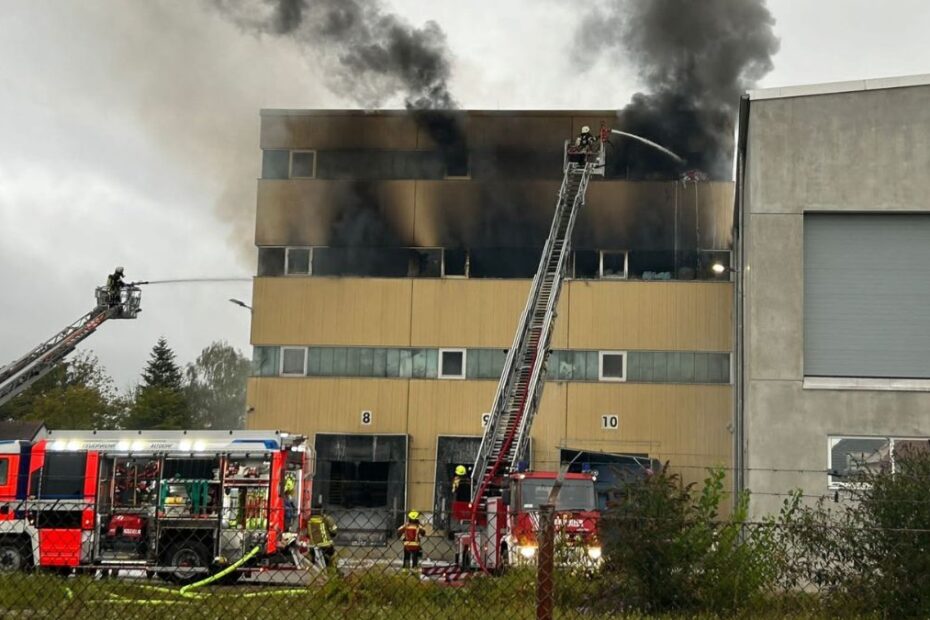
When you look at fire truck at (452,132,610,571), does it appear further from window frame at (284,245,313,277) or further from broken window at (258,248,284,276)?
broken window at (258,248,284,276)

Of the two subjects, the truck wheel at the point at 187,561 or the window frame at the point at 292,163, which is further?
the window frame at the point at 292,163

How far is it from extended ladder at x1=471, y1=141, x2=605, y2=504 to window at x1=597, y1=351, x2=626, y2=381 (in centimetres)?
564

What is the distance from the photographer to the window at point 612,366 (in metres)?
34.6

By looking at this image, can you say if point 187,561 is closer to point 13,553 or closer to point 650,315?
point 13,553

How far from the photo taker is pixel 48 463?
20.4 meters

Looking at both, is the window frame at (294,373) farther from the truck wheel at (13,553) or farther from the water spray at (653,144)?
the truck wheel at (13,553)

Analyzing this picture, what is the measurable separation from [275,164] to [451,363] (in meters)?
8.81

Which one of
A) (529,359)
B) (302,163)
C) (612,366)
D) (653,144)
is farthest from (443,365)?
(653,144)

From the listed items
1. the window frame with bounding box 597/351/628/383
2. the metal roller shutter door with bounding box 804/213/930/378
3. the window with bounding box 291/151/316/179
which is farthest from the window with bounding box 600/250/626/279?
the metal roller shutter door with bounding box 804/213/930/378

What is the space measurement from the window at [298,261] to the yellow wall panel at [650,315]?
27.8ft

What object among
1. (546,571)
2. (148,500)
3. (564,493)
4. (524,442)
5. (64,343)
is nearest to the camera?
(546,571)

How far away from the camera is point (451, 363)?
35.3 meters

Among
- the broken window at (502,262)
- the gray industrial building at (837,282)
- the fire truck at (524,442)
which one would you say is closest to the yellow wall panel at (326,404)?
the broken window at (502,262)

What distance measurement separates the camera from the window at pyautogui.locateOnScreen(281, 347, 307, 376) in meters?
35.7
